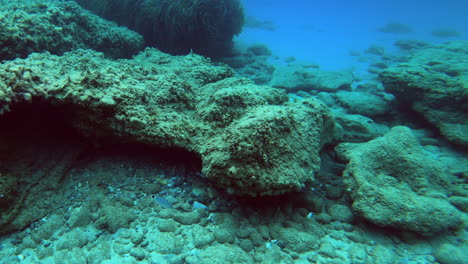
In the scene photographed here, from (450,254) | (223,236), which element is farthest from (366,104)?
(223,236)

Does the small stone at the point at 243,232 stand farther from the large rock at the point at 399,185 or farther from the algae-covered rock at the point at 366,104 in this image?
the algae-covered rock at the point at 366,104

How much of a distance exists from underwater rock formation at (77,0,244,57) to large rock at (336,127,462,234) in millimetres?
6238

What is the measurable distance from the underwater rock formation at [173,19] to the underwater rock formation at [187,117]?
487 cm

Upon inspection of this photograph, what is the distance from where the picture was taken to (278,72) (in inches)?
320

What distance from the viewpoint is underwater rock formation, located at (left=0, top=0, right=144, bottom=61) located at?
3754mm

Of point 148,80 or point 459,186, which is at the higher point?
point 148,80

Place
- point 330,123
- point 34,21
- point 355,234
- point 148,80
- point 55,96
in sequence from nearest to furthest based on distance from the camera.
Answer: point 55,96
point 355,234
point 148,80
point 330,123
point 34,21

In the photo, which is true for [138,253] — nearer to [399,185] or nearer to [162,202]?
[162,202]

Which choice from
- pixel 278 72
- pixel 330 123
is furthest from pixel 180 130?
pixel 278 72

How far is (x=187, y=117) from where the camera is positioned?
123 inches

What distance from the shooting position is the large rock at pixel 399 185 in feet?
8.80

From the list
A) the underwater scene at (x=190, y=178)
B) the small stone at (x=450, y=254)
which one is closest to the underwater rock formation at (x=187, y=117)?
the underwater scene at (x=190, y=178)

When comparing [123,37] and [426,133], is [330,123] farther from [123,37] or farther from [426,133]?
[123,37]

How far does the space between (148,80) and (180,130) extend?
99 centimetres
